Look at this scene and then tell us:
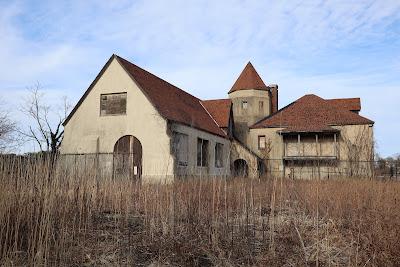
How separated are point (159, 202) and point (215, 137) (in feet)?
68.9

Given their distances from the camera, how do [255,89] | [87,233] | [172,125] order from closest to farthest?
[87,233]
[172,125]
[255,89]

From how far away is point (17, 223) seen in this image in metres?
5.10

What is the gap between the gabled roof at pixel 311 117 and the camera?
105 ft

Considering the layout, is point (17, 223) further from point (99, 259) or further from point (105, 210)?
point (105, 210)

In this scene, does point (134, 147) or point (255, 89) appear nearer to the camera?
point (134, 147)

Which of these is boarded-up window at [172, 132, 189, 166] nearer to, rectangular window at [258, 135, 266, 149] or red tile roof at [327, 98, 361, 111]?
rectangular window at [258, 135, 266, 149]

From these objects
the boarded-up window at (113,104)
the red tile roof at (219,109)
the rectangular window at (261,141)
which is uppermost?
the red tile roof at (219,109)

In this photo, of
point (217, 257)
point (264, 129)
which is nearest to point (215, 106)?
point (264, 129)

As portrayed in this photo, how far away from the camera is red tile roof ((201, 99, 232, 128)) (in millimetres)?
31594

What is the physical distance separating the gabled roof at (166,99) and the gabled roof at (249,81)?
32.2 feet

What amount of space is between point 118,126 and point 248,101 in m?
18.9

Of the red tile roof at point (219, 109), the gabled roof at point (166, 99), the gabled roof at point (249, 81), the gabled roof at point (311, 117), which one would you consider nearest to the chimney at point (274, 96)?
the gabled roof at point (249, 81)

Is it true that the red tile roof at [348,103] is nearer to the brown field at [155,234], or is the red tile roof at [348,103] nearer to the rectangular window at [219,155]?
the rectangular window at [219,155]

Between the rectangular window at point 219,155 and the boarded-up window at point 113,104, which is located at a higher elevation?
the boarded-up window at point 113,104
